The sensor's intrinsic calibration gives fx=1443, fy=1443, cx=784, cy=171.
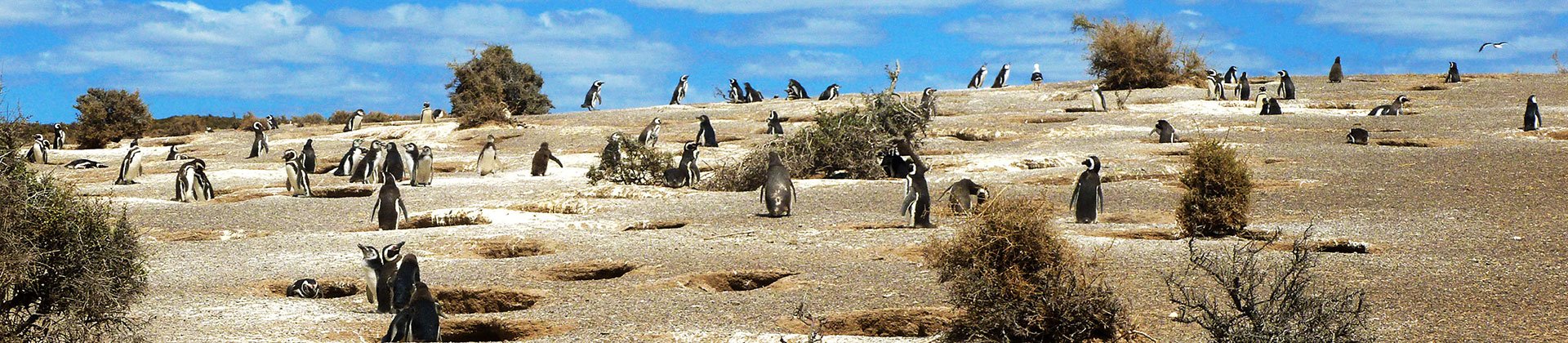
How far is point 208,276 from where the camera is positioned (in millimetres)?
12273

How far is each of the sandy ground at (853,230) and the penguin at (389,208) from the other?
442 mm

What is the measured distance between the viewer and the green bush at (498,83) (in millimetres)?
37500

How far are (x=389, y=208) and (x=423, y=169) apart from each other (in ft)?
18.2

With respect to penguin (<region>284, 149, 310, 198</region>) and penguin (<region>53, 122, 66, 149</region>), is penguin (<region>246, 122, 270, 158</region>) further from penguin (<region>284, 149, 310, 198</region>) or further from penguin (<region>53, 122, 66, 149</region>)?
penguin (<region>53, 122, 66, 149</region>)

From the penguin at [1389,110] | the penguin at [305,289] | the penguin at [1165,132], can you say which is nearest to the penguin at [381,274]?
the penguin at [305,289]

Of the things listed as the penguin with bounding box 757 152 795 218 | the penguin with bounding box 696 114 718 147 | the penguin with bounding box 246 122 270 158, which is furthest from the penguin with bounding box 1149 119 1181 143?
the penguin with bounding box 246 122 270 158

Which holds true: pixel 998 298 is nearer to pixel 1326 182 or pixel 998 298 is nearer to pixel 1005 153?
pixel 1326 182

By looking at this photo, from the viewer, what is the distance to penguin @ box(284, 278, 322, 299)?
1140 cm

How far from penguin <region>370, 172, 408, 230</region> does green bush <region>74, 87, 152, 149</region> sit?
2222 centimetres

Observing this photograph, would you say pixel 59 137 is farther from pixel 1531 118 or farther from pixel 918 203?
pixel 1531 118

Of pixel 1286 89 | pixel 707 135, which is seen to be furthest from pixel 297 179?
pixel 1286 89

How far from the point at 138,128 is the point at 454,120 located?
30.0 feet

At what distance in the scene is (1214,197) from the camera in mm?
13227

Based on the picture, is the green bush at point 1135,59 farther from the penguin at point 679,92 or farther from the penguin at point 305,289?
the penguin at point 305,289
